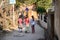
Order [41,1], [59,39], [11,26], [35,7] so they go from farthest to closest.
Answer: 1. [35,7]
2. [41,1]
3. [11,26]
4. [59,39]

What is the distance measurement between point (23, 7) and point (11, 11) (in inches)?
461

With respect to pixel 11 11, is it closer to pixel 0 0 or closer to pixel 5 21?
pixel 0 0

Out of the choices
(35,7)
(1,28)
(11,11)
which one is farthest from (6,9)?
(35,7)

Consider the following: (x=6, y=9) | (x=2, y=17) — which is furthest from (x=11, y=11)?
(x=2, y=17)

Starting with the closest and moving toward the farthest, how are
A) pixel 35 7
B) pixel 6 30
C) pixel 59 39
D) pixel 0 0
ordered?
pixel 59 39, pixel 6 30, pixel 0 0, pixel 35 7

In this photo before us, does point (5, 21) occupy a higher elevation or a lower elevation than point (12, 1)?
lower

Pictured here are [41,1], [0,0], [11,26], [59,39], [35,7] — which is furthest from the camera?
[35,7]

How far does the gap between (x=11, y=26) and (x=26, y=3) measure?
18.0 m

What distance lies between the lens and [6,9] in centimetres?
2636

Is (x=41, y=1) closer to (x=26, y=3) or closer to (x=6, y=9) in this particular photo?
(x=26, y=3)

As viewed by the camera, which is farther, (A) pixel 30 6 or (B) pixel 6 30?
(A) pixel 30 6

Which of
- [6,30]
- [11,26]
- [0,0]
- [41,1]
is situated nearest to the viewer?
[6,30]

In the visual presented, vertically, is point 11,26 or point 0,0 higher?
point 0,0

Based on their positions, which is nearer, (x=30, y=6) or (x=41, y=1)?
(x=41, y=1)
